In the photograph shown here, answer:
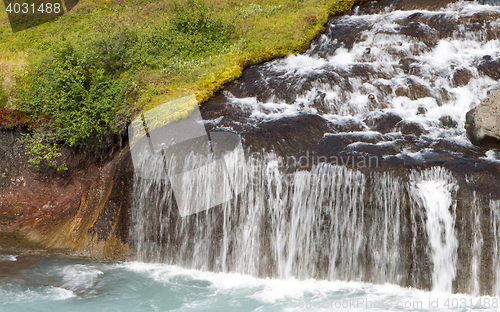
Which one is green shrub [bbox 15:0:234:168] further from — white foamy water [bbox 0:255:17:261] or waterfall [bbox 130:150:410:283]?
waterfall [bbox 130:150:410:283]

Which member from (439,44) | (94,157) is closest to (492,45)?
(439,44)

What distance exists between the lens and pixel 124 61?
14.7 m

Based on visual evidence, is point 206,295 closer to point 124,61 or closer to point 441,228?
point 441,228

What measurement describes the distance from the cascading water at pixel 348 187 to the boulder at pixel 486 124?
1.05 ft

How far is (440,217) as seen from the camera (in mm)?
8969

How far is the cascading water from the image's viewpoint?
29.6 feet

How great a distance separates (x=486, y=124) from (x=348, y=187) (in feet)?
12.9

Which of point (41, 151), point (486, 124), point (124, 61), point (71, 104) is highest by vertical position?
point (124, 61)

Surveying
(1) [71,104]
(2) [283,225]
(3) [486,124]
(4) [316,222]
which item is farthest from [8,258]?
(3) [486,124]

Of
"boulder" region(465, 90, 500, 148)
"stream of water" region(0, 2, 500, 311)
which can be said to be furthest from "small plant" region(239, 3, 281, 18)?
"boulder" region(465, 90, 500, 148)

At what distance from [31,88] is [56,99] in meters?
1.49

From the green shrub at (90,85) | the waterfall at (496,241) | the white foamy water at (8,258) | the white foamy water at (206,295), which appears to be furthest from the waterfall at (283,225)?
the white foamy water at (8,258)

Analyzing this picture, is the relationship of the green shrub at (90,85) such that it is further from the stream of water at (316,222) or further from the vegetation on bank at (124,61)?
the stream of water at (316,222)

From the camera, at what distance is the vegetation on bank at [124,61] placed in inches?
513
